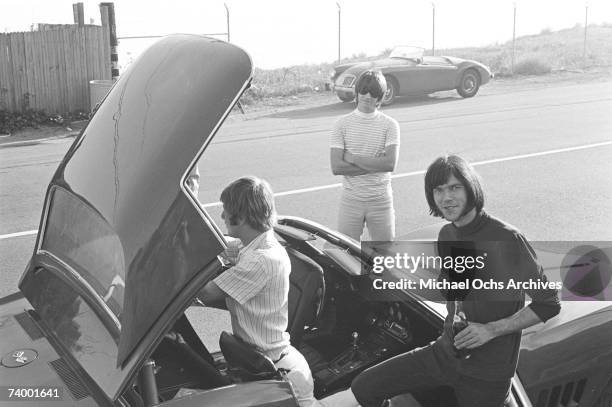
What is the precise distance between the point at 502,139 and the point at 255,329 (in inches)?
436

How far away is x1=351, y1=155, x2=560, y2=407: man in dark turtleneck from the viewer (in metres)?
3.34

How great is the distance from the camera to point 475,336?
3.35 m

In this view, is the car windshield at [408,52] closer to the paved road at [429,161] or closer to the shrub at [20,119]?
the paved road at [429,161]

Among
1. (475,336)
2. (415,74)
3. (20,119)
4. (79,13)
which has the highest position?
(79,13)

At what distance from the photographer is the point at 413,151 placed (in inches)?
495

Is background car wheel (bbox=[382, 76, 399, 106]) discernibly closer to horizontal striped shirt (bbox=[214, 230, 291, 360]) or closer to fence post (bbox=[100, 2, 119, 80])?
fence post (bbox=[100, 2, 119, 80])

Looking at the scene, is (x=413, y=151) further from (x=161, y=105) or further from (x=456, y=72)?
(x=161, y=105)

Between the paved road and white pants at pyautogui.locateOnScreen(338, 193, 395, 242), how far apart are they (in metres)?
2.39

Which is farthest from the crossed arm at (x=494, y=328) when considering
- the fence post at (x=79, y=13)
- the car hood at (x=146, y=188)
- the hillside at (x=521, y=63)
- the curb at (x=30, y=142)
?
the fence post at (x=79, y=13)

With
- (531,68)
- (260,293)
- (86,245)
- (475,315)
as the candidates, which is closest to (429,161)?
(475,315)

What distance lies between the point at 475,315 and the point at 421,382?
1.26 ft

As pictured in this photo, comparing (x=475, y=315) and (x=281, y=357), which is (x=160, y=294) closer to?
(x=281, y=357)

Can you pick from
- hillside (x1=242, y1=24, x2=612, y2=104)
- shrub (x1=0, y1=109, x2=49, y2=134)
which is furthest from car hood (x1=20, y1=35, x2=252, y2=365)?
shrub (x1=0, y1=109, x2=49, y2=134)

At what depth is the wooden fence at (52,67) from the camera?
15898 mm
